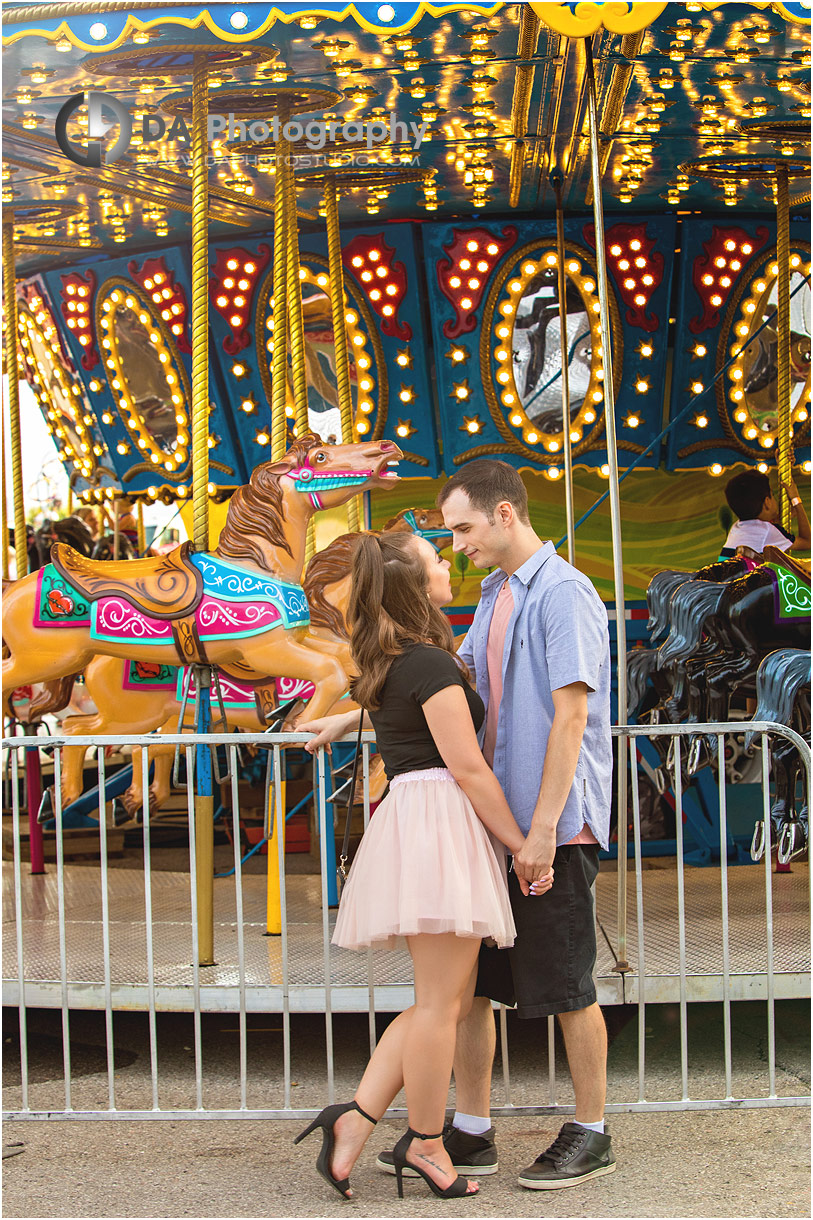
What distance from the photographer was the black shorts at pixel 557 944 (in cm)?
294

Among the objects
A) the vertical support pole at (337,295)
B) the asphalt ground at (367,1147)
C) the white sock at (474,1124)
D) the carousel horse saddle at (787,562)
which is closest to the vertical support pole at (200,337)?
the asphalt ground at (367,1147)

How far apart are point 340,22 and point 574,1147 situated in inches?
144

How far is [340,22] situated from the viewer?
4520 millimetres

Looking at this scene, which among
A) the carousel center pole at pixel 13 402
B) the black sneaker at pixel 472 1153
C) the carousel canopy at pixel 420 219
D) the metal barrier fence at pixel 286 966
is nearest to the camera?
the black sneaker at pixel 472 1153

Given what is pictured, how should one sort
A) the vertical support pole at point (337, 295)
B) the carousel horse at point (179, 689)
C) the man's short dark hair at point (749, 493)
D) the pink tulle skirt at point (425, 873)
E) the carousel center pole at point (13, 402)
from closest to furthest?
the pink tulle skirt at point (425, 873), the carousel horse at point (179, 689), the vertical support pole at point (337, 295), the man's short dark hair at point (749, 493), the carousel center pole at point (13, 402)

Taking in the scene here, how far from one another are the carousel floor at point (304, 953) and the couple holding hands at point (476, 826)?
0.66 meters

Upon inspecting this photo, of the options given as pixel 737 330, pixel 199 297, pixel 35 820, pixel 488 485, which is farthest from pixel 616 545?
pixel 737 330

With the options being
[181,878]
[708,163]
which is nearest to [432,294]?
[708,163]

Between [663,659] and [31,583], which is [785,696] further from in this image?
[31,583]

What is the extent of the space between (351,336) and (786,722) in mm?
3642

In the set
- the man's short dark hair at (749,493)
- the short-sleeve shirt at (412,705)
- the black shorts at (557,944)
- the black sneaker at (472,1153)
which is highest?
the man's short dark hair at (749,493)

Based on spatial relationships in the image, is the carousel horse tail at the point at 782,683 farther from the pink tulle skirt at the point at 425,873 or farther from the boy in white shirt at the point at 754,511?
the pink tulle skirt at the point at 425,873

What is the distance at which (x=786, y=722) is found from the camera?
17.4 feet

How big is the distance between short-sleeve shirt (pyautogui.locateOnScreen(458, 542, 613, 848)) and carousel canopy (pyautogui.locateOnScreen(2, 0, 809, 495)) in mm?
2151
